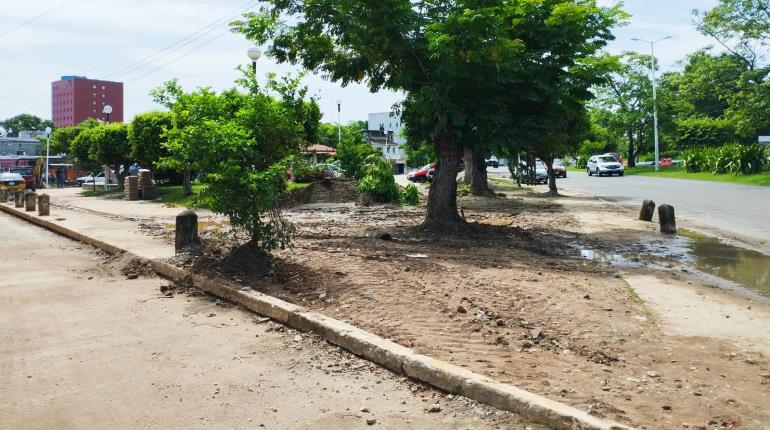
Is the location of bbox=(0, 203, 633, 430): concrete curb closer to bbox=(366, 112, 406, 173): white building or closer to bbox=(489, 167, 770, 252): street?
bbox=(489, 167, 770, 252): street

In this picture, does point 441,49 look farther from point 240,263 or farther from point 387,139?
point 387,139

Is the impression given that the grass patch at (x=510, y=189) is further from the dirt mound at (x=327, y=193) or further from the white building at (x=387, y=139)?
the white building at (x=387, y=139)

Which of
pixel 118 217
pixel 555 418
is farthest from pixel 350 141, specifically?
pixel 555 418

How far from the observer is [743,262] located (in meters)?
10.7

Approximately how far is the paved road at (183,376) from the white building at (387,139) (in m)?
57.7

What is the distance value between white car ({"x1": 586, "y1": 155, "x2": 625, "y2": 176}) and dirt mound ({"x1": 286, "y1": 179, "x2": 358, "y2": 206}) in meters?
31.3

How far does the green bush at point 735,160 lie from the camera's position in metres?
38.1

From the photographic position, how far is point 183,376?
4930mm

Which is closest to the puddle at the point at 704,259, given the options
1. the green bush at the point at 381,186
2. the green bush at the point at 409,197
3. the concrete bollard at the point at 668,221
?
the concrete bollard at the point at 668,221

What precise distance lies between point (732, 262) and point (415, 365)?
8.13 meters

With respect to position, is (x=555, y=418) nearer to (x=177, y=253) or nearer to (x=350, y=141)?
(x=177, y=253)

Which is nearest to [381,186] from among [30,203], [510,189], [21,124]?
[510,189]

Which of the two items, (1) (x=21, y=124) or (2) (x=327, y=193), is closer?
(2) (x=327, y=193)

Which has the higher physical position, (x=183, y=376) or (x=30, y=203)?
(x=30, y=203)
